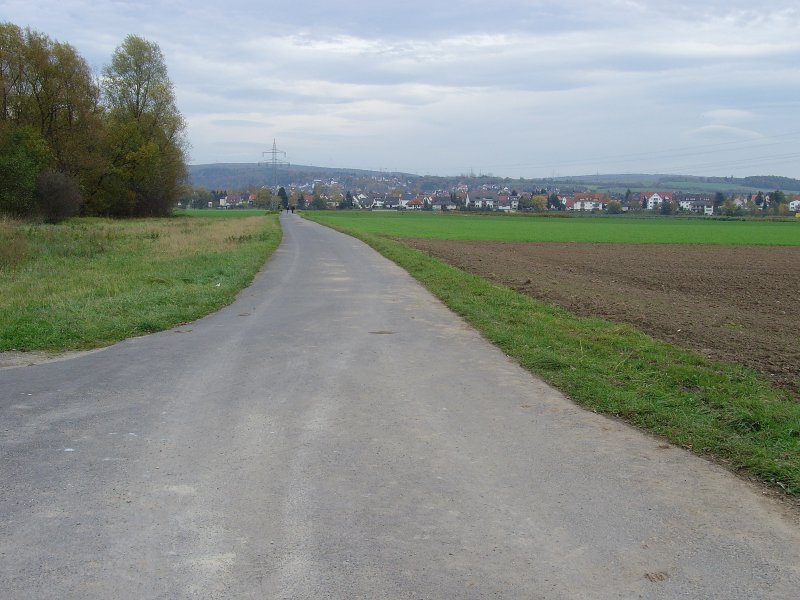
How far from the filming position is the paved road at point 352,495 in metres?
3.62

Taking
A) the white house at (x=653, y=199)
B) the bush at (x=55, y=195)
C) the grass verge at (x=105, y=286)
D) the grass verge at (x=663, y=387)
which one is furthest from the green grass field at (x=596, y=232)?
the white house at (x=653, y=199)

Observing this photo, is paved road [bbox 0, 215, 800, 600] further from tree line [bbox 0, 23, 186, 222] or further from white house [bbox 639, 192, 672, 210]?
white house [bbox 639, 192, 672, 210]

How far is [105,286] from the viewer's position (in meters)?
15.7

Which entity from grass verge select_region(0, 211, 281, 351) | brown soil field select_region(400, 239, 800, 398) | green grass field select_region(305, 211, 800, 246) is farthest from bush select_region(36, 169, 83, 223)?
brown soil field select_region(400, 239, 800, 398)

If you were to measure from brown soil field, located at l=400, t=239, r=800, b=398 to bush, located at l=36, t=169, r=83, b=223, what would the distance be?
3037 centimetres

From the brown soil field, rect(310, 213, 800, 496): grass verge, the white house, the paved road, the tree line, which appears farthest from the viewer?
the white house

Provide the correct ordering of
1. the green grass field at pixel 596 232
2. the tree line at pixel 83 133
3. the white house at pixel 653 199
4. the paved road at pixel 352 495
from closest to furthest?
1. the paved road at pixel 352 495
2. the tree line at pixel 83 133
3. the green grass field at pixel 596 232
4. the white house at pixel 653 199

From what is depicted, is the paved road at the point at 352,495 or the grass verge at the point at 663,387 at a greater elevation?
the grass verge at the point at 663,387

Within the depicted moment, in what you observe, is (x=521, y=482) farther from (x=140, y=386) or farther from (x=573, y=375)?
(x=140, y=386)

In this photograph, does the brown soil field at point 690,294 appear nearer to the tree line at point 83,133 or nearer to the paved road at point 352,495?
the paved road at point 352,495

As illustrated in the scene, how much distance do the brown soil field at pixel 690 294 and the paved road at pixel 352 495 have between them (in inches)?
143

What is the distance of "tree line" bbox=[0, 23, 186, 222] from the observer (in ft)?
156

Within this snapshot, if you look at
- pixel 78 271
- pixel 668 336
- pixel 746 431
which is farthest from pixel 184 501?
pixel 78 271

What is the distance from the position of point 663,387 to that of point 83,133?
188 ft
